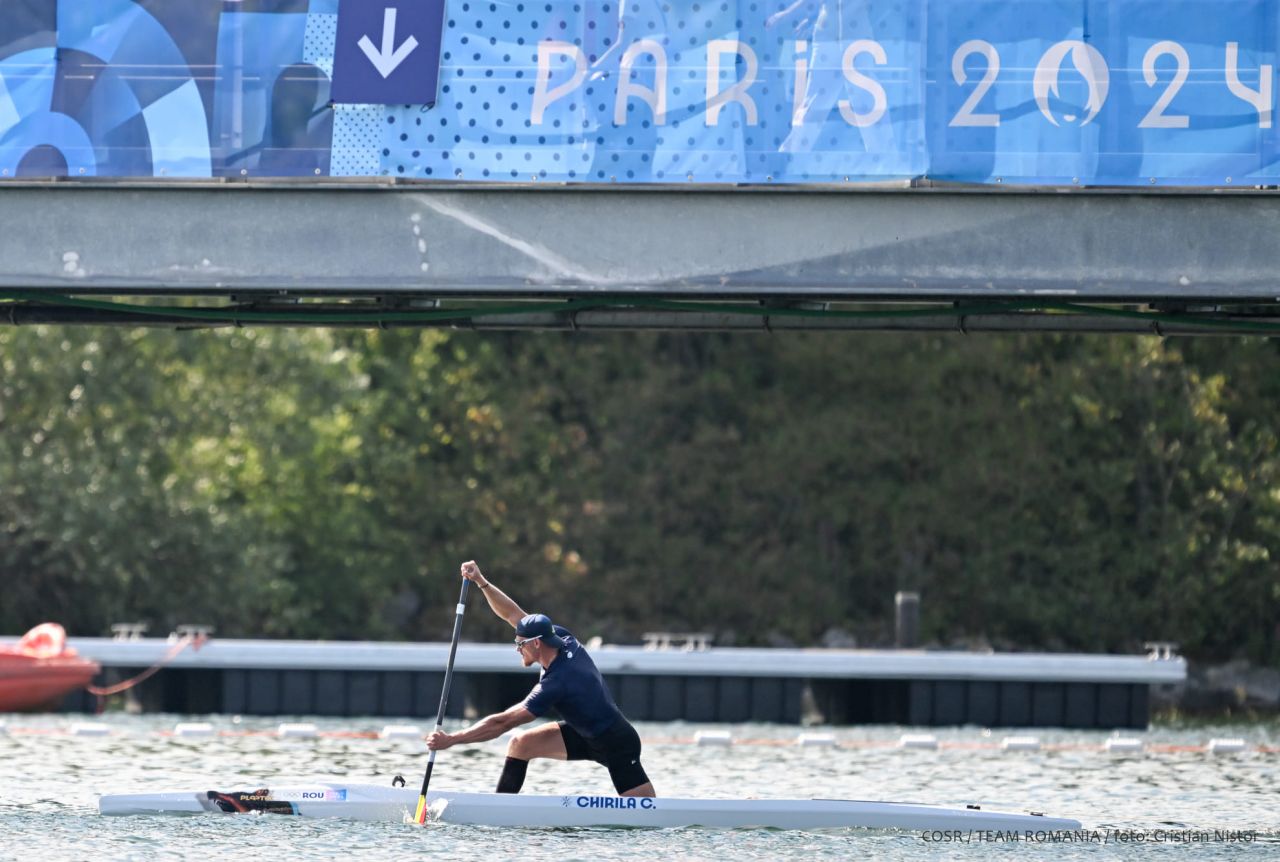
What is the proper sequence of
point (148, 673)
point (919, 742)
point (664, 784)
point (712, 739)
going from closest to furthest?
point (664, 784) < point (712, 739) < point (919, 742) < point (148, 673)

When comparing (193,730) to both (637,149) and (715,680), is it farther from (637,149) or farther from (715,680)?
(637,149)

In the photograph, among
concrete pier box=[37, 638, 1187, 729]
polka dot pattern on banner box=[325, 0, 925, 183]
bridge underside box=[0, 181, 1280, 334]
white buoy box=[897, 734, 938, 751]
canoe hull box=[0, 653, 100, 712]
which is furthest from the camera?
concrete pier box=[37, 638, 1187, 729]

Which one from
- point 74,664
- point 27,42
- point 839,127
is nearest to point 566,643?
point 839,127

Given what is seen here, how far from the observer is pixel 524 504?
41.6 meters

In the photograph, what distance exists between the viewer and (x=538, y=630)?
14.6 meters

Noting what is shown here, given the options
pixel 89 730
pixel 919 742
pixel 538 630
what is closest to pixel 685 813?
pixel 538 630

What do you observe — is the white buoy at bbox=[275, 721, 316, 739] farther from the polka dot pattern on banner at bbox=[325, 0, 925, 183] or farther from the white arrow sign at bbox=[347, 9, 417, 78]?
the white arrow sign at bbox=[347, 9, 417, 78]

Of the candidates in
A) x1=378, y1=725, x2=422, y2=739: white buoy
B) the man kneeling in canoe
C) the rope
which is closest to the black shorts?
the man kneeling in canoe

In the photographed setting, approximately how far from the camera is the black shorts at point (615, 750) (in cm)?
1483

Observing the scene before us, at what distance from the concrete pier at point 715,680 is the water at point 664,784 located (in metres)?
0.53

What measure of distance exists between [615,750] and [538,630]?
1.15m

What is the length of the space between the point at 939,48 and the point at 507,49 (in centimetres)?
330

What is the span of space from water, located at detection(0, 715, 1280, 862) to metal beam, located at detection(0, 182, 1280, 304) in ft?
13.5

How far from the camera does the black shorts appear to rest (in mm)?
14828
